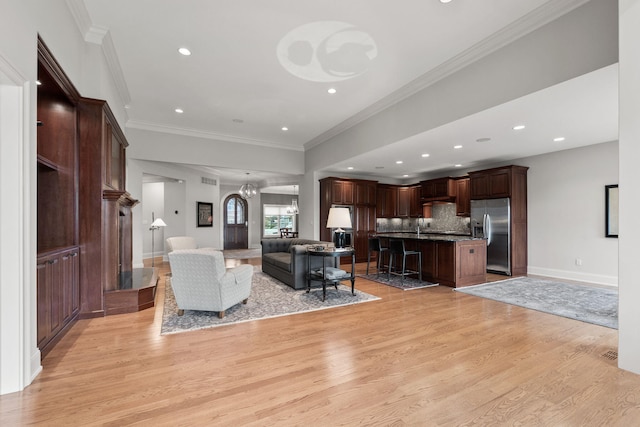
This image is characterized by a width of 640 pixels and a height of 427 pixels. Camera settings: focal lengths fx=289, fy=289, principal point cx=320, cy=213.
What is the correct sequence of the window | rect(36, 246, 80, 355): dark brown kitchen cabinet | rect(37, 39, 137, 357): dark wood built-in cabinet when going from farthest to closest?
1. the window
2. rect(37, 39, 137, 357): dark wood built-in cabinet
3. rect(36, 246, 80, 355): dark brown kitchen cabinet

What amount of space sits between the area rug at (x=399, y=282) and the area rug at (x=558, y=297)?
661mm

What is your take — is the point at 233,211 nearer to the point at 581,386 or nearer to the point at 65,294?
the point at 65,294

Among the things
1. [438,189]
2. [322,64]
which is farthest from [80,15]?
[438,189]

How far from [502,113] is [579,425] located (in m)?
3.41

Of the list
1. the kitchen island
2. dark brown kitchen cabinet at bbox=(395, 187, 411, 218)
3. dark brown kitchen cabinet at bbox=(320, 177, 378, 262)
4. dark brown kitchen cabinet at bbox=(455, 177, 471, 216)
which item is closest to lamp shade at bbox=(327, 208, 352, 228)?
the kitchen island

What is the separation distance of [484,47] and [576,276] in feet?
17.1

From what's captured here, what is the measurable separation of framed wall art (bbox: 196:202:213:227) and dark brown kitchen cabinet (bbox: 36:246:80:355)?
645 centimetres

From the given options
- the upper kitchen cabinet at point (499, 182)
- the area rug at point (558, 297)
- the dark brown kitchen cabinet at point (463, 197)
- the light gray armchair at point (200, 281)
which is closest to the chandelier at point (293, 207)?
the dark brown kitchen cabinet at point (463, 197)

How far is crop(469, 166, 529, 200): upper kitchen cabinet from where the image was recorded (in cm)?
645

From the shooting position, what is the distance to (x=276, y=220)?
572 inches

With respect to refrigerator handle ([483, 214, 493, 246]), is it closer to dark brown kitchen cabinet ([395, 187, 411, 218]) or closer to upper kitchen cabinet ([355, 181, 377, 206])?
dark brown kitchen cabinet ([395, 187, 411, 218])

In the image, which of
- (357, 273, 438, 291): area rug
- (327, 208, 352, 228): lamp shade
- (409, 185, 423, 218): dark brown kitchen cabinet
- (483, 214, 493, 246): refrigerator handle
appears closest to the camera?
(327, 208, 352, 228): lamp shade

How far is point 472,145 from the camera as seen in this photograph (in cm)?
544

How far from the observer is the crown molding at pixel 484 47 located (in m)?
2.86
